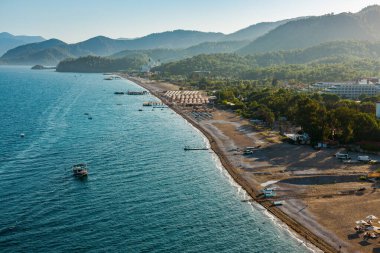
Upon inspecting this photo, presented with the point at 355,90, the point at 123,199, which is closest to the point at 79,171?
the point at 123,199

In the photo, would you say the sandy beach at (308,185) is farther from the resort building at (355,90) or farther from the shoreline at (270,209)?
the resort building at (355,90)

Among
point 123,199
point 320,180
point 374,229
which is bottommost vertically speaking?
point 374,229

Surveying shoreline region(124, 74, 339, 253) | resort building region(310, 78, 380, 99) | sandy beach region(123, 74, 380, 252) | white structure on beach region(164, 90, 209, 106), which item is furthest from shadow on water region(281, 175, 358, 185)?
resort building region(310, 78, 380, 99)

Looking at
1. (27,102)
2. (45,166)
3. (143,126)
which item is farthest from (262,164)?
(27,102)

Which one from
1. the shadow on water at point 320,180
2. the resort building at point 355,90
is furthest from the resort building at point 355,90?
the shadow on water at point 320,180

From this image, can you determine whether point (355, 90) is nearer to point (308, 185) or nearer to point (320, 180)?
point (320, 180)

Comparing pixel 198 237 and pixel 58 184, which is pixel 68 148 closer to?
pixel 58 184

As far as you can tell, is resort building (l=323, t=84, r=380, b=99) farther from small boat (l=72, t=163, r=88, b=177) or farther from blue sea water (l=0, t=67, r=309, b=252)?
small boat (l=72, t=163, r=88, b=177)
